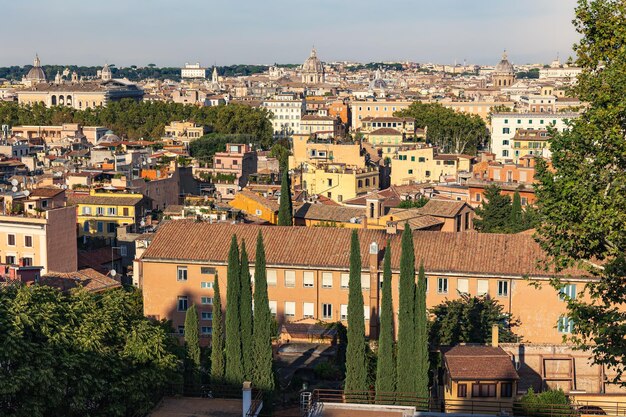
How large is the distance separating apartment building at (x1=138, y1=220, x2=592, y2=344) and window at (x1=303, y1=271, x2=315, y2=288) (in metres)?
0.02

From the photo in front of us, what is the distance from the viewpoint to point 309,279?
1107 inches

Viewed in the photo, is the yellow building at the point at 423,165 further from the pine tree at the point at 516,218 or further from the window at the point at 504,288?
the window at the point at 504,288

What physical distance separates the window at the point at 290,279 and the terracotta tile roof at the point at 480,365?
27.1ft

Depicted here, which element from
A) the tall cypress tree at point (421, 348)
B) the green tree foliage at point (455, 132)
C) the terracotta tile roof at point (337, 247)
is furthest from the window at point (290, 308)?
the green tree foliage at point (455, 132)

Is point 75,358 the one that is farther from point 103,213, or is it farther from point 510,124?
point 510,124

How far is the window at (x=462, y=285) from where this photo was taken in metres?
27.0

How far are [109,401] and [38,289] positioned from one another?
2934 millimetres

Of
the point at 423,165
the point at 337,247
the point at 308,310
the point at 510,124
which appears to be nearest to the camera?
the point at 308,310

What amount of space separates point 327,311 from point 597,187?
14713 millimetres

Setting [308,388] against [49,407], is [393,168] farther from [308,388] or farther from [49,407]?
[49,407]

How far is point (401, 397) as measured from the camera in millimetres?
18828

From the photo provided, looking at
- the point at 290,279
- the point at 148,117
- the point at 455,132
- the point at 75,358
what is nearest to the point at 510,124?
the point at 455,132

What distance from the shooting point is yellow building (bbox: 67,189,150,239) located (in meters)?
39.9

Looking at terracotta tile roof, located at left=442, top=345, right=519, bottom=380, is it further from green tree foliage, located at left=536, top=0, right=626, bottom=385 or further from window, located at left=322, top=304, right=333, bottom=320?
window, located at left=322, top=304, right=333, bottom=320
